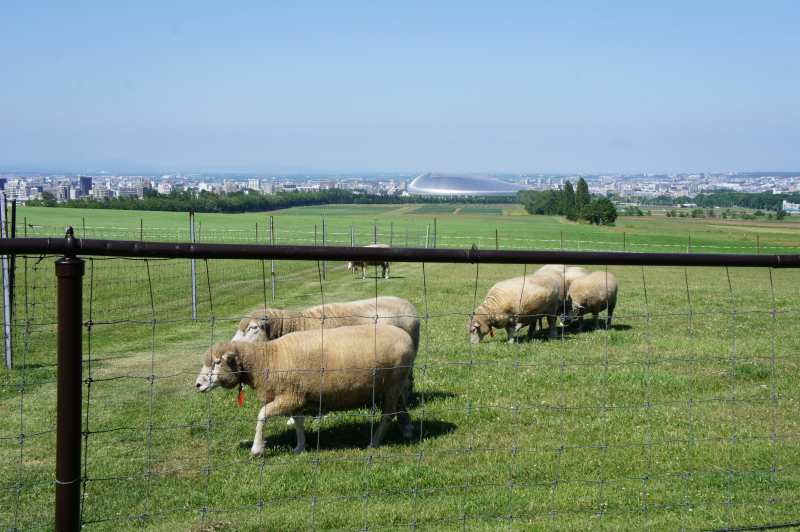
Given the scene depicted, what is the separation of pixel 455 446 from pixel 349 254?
4.13 meters

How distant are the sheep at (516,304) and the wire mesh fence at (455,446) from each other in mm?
1283

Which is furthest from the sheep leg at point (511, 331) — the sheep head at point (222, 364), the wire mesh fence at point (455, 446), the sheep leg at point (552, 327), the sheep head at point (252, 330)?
the sheep head at point (222, 364)

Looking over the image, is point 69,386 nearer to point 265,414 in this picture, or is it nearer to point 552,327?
point 265,414

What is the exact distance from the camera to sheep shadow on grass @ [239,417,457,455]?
874 cm

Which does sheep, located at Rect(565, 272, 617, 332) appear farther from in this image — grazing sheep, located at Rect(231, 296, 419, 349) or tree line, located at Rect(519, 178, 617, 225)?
tree line, located at Rect(519, 178, 617, 225)

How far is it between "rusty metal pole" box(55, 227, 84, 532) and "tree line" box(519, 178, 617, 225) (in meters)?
108

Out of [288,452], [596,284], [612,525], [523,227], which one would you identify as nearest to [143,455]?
[288,452]

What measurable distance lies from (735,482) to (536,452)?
5.72 ft

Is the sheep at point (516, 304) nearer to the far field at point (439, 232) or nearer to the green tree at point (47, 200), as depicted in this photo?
the far field at point (439, 232)

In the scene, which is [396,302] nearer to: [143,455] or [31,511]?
[143,455]

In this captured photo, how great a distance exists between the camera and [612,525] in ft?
19.2

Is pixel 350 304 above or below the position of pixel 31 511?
above

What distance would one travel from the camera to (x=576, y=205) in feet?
398

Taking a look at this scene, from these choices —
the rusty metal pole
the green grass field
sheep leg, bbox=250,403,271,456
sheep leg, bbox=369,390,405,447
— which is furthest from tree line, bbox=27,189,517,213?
the rusty metal pole
